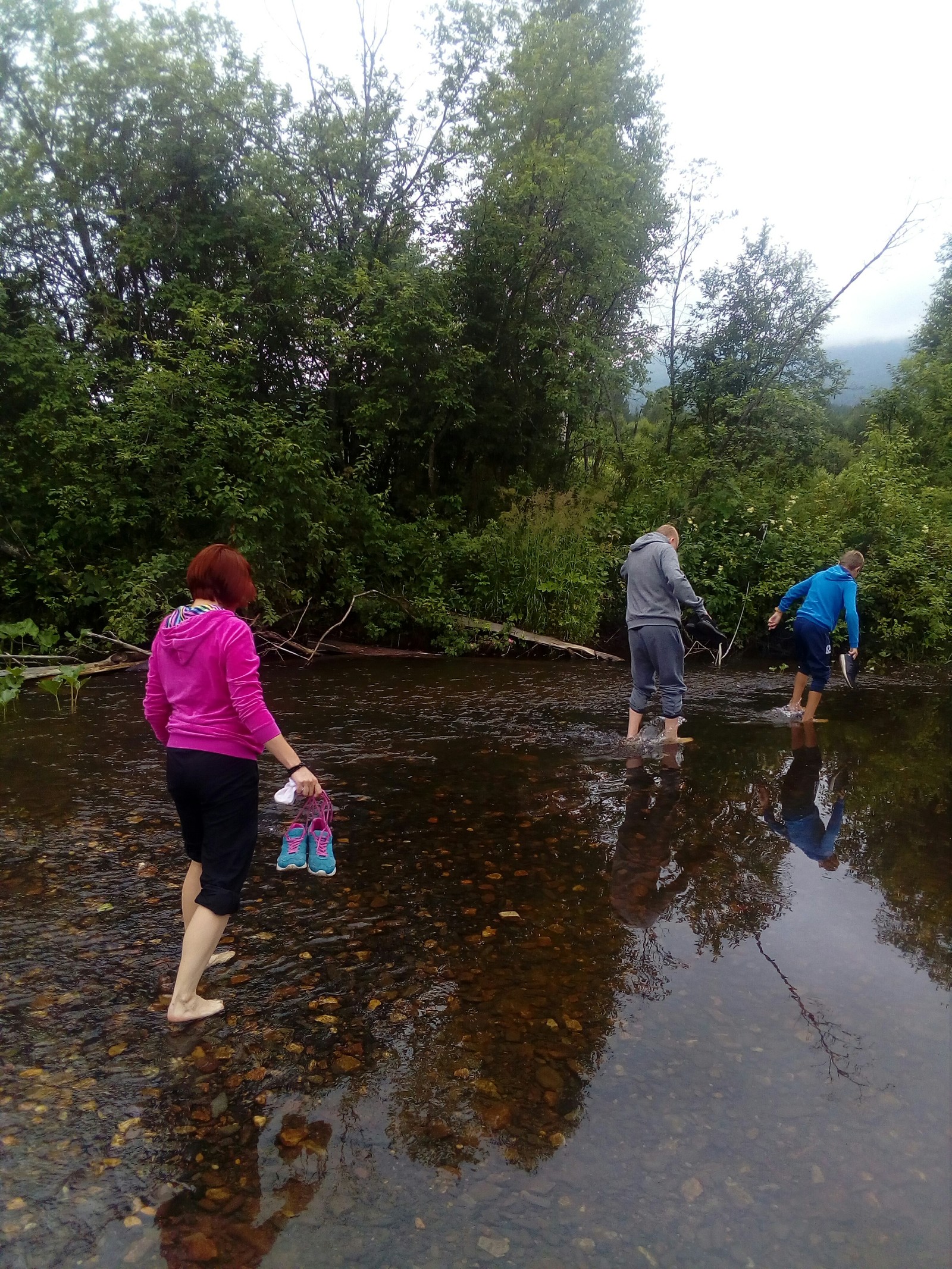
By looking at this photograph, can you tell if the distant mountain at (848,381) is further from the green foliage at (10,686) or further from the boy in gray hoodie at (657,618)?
the green foliage at (10,686)

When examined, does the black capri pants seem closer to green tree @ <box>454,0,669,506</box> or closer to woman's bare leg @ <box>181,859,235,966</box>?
woman's bare leg @ <box>181,859,235,966</box>

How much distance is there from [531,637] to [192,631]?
1086 cm

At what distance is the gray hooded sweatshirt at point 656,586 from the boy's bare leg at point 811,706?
221cm

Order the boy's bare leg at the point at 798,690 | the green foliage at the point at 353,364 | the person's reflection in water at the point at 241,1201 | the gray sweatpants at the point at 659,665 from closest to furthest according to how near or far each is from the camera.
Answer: the person's reflection in water at the point at 241,1201 < the gray sweatpants at the point at 659,665 < the boy's bare leg at the point at 798,690 < the green foliage at the point at 353,364

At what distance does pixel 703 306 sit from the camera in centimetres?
2102

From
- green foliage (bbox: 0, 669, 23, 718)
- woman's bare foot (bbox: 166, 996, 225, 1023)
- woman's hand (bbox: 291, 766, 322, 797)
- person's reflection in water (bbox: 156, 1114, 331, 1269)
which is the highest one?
woman's hand (bbox: 291, 766, 322, 797)

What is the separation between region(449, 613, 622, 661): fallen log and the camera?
13750mm

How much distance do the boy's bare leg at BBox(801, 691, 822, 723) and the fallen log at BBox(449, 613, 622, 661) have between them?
479 centimetres

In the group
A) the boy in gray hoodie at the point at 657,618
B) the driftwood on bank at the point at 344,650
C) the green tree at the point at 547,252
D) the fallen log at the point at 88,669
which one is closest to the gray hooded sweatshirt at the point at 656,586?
the boy in gray hoodie at the point at 657,618

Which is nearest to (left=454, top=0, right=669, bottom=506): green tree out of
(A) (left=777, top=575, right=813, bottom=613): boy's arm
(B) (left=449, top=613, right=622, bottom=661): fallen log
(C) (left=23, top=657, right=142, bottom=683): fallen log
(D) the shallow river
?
(B) (left=449, top=613, right=622, bottom=661): fallen log

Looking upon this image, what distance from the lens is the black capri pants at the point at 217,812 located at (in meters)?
3.20

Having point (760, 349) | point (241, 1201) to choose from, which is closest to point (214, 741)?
point (241, 1201)

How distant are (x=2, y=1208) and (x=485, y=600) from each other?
1235cm

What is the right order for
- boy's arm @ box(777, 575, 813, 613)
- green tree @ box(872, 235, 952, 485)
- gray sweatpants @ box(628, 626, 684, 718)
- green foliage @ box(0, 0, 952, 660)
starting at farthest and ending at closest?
green tree @ box(872, 235, 952, 485)
green foliage @ box(0, 0, 952, 660)
boy's arm @ box(777, 575, 813, 613)
gray sweatpants @ box(628, 626, 684, 718)
